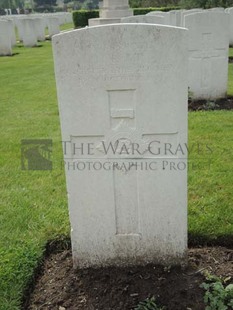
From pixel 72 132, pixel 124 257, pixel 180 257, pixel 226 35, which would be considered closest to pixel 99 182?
pixel 72 132

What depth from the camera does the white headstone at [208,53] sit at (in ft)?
21.0

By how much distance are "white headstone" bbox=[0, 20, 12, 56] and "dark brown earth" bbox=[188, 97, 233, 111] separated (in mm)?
9549

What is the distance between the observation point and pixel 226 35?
6547 mm

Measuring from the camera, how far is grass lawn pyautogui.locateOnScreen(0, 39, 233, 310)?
9.11ft

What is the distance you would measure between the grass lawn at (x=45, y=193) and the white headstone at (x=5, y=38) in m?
8.36

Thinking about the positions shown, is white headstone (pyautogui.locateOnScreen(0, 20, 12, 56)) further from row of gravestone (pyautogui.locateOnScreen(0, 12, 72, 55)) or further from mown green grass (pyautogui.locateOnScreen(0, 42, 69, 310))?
mown green grass (pyautogui.locateOnScreen(0, 42, 69, 310))

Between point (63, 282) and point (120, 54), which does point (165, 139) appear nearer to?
point (120, 54)

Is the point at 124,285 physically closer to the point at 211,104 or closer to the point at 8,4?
the point at 211,104

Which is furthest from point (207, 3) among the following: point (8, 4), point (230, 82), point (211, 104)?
point (8, 4)

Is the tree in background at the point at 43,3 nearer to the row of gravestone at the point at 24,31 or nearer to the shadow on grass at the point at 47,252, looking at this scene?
the row of gravestone at the point at 24,31

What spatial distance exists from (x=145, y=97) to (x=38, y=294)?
1397 mm

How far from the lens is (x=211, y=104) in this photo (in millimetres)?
6461

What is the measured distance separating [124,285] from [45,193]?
1531 millimetres

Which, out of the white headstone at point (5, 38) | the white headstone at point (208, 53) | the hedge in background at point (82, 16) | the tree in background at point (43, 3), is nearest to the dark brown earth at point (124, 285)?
the white headstone at point (208, 53)
